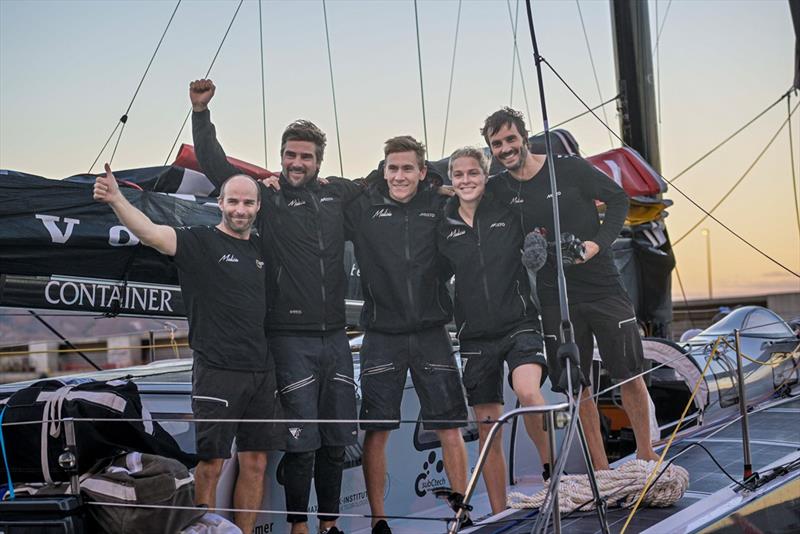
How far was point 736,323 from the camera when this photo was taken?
7504mm

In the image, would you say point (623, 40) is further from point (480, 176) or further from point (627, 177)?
point (480, 176)

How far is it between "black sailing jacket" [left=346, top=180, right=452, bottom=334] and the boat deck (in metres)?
0.91

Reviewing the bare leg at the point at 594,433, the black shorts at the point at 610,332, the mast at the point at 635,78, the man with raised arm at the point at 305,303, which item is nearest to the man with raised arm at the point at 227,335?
the man with raised arm at the point at 305,303

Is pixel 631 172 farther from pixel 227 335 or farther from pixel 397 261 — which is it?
pixel 227 335

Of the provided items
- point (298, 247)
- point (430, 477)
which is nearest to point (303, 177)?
point (298, 247)

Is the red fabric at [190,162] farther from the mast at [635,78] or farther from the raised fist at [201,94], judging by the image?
the mast at [635,78]

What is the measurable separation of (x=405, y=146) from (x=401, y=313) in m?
0.74

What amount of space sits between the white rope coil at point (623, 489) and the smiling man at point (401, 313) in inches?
19.2

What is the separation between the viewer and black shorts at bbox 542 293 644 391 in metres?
4.33

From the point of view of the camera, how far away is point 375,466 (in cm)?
401

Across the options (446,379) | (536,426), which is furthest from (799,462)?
(446,379)

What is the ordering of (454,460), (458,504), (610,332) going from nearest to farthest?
(458,504) < (454,460) < (610,332)

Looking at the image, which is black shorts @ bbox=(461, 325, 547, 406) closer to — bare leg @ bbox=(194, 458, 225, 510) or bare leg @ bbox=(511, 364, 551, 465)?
bare leg @ bbox=(511, 364, 551, 465)

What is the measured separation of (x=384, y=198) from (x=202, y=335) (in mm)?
1013
